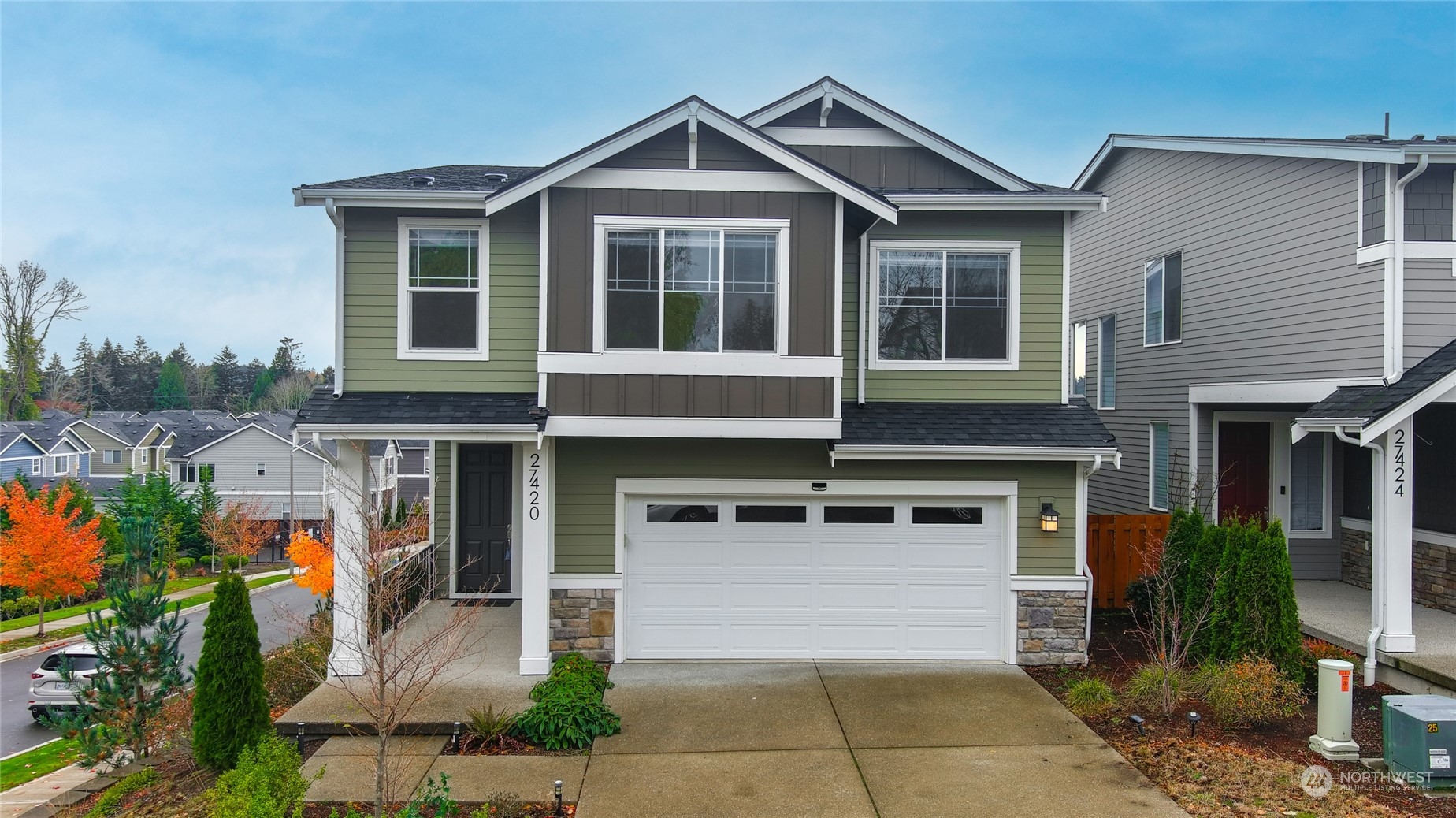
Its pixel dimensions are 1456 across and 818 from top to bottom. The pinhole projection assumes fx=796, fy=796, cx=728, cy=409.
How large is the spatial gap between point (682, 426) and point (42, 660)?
19.1m

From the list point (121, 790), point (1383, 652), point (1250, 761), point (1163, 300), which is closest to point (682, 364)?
point (1250, 761)

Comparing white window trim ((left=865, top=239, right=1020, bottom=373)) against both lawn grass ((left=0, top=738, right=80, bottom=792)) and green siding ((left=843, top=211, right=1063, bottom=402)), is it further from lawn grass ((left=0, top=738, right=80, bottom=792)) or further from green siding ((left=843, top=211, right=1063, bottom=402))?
lawn grass ((left=0, top=738, right=80, bottom=792))

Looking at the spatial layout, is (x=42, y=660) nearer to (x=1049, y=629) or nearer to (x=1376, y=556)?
(x=1049, y=629)

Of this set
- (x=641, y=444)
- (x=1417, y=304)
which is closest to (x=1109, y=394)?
(x=1417, y=304)

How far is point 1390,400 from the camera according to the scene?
7.95m

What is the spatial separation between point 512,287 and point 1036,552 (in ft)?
21.4

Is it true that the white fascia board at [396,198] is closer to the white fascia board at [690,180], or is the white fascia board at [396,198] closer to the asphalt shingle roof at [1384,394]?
the white fascia board at [690,180]

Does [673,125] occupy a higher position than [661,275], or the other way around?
[673,125]

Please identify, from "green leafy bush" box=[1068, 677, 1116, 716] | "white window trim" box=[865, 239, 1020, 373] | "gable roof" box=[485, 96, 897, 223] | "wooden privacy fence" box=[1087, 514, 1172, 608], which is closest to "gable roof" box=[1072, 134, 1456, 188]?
"white window trim" box=[865, 239, 1020, 373]

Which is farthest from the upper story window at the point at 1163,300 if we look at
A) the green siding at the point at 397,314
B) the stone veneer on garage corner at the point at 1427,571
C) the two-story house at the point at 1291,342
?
the green siding at the point at 397,314

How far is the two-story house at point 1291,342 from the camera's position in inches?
324

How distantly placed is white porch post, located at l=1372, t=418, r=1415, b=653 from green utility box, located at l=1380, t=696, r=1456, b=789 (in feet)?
6.34

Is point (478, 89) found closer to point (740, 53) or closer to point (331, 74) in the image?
point (331, 74)

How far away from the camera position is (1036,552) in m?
8.88
